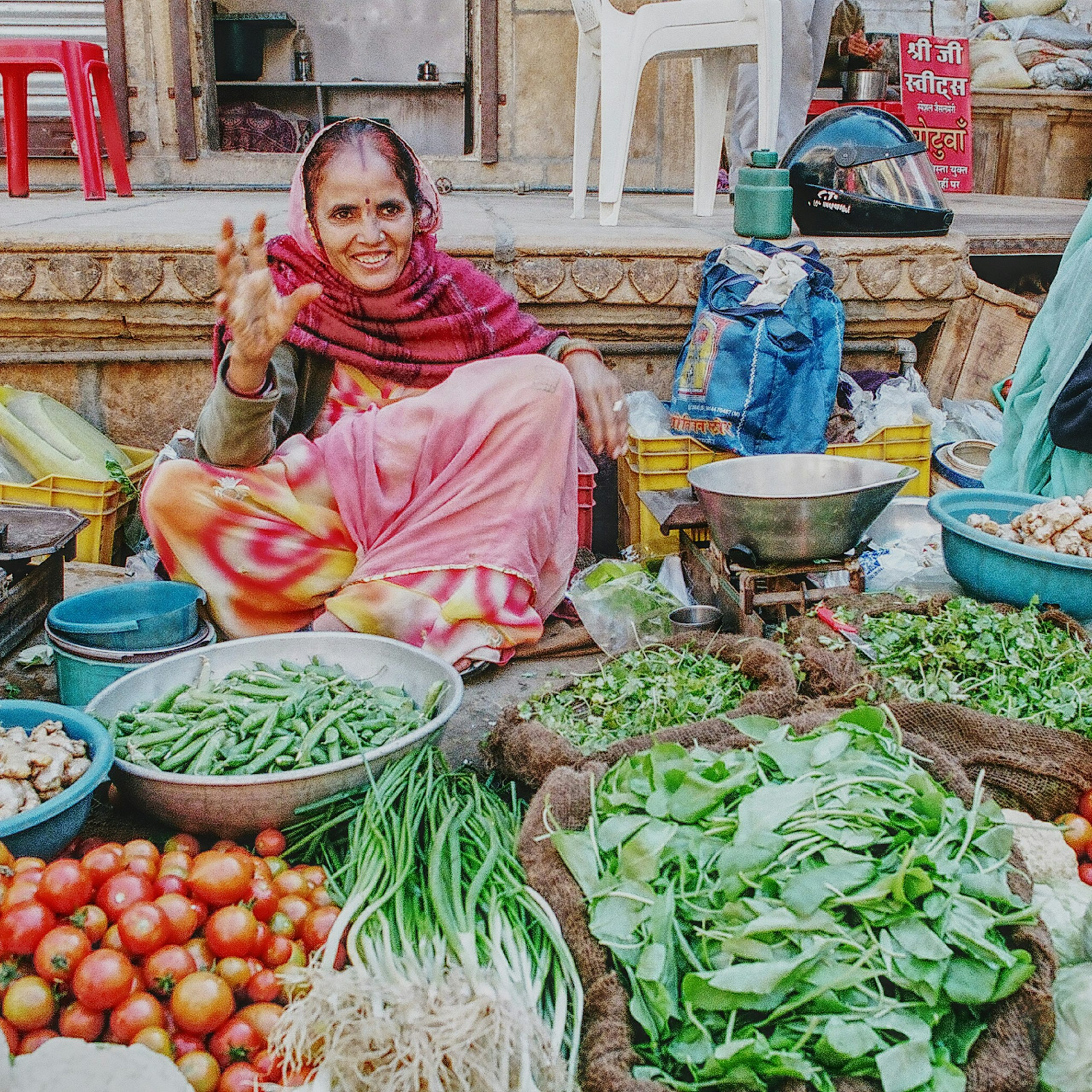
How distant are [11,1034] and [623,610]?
2.16 metres

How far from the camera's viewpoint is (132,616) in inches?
123

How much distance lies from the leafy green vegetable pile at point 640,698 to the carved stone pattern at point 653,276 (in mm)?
1933

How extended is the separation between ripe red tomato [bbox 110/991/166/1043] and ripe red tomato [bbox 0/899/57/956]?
18 centimetres

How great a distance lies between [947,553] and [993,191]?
7.48 meters

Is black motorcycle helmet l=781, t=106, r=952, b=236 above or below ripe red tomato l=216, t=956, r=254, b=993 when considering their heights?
above

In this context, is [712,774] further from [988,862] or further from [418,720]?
[418,720]

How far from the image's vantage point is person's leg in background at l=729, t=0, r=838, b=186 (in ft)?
21.7

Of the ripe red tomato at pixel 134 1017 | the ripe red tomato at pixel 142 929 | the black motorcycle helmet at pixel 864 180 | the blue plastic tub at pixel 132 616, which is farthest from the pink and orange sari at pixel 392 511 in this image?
the black motorcycle helmet at pixel 864 180

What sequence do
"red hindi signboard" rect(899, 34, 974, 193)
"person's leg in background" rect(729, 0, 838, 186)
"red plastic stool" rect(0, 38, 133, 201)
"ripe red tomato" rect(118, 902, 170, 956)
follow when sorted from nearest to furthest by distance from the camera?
"ripe red tomato" rect(118, 902, 170, 956) < "red plastic stool" rect(0, 38, 133, 201) < "person's leg in background" rect(729, 0, 838, 186) < "red hindi signboard" rect(899, 34, 974, 193)

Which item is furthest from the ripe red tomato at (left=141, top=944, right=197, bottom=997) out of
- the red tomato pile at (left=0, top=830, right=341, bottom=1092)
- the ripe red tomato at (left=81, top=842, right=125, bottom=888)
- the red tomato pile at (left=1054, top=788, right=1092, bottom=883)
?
the red tomato pile at (left=1054, top=788, right=1092, bottom=883)

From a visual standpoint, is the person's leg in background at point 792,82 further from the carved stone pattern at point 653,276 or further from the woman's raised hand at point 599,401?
the woman's raised hand at point 599,401

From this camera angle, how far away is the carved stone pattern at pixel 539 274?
4.30 m

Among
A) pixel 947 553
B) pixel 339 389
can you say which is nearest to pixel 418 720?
pixel 339 389

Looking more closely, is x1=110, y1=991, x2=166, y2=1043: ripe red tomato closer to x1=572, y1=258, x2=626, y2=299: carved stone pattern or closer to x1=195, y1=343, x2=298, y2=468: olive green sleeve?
x1=195, y1=343, x2=298, y2=468: olive green sleeve
